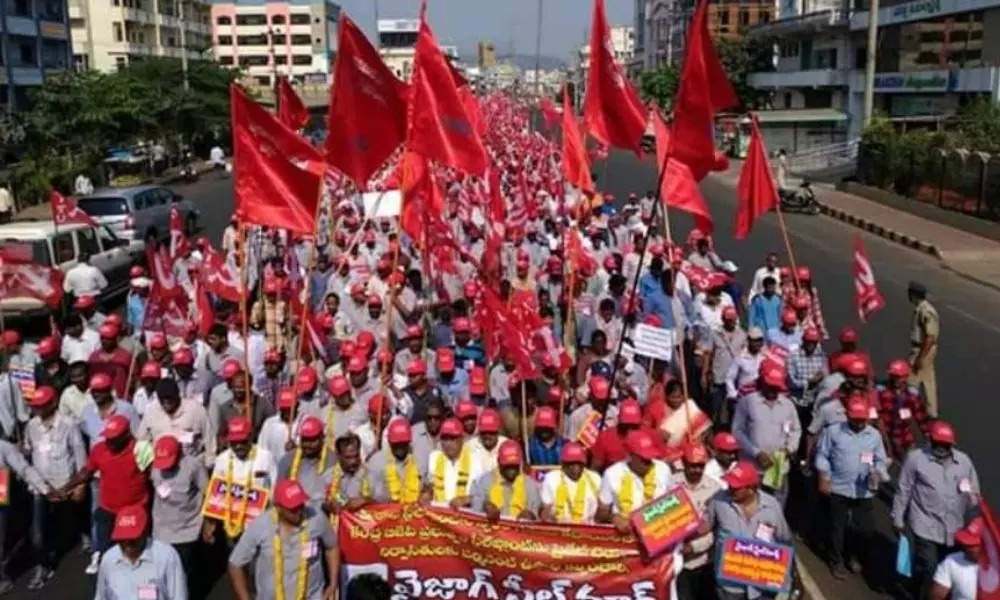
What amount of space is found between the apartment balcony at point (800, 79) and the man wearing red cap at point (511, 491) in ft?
170

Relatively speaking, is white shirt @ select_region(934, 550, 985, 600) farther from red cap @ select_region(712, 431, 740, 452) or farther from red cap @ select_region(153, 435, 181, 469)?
red cap @ select_region(153, 435, 181, 469)

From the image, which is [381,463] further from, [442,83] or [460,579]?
[442,83]

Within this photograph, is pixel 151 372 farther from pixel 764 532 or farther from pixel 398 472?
pixel 764 532

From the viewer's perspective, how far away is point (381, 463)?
6336 millimetres

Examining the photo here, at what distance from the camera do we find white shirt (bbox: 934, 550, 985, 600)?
17.7ft

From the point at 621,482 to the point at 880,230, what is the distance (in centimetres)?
2193

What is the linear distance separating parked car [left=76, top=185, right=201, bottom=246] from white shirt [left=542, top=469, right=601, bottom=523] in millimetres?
16528

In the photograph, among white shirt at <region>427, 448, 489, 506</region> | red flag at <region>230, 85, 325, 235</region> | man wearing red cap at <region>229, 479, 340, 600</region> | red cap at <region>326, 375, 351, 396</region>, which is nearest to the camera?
man wearing red cap at <region>229, 479, 340, 600</region>

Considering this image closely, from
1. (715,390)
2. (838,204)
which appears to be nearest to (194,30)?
(838,204)

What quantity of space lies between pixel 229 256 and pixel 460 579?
933cm

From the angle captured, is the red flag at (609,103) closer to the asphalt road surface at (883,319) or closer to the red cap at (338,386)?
the red cap at (338,386)

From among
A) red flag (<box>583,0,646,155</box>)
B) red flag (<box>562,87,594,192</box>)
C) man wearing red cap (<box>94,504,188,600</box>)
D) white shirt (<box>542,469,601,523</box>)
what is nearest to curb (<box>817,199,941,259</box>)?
red flag (<box>562,87,594,192</box>)

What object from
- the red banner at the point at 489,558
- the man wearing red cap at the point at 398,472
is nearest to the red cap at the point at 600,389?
the man wearing red cap at the point at 398,472

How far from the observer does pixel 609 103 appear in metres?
9.87
